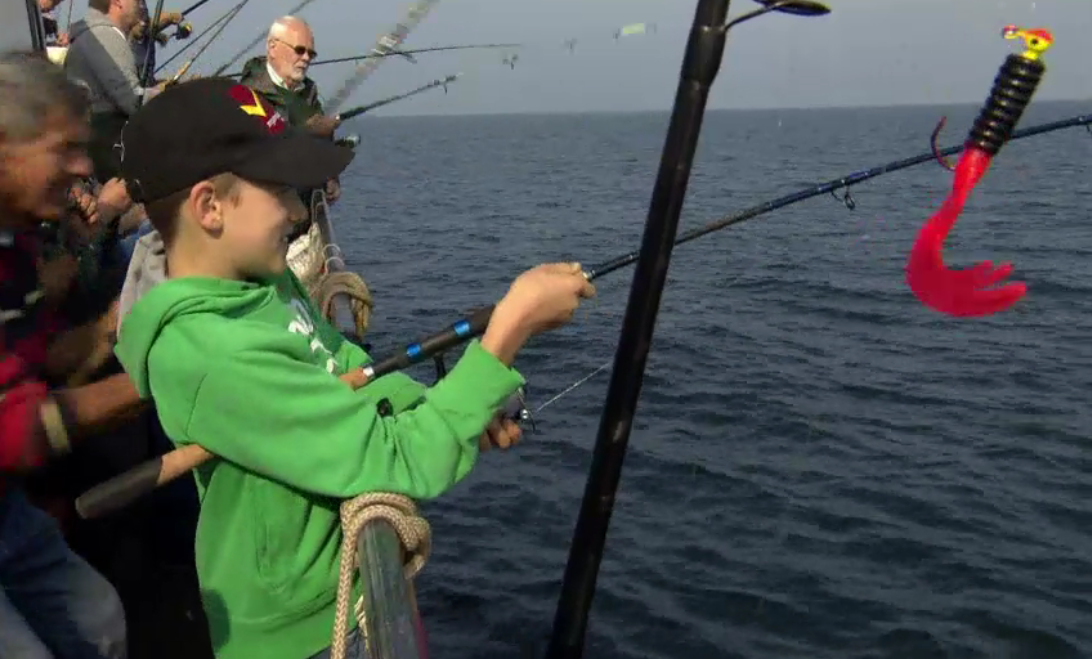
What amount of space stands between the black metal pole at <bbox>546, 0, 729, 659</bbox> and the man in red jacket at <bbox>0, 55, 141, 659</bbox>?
1230mm

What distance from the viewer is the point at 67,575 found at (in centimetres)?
284

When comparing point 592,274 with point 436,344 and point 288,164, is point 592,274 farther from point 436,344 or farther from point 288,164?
point 288,164

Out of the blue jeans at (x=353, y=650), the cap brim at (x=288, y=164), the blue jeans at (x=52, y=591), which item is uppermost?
the cap brim at (x=288, y=164)

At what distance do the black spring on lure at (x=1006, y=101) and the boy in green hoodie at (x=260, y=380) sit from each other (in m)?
1.04

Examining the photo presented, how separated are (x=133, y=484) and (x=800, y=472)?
9.42m

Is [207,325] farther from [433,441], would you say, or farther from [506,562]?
[506,562]

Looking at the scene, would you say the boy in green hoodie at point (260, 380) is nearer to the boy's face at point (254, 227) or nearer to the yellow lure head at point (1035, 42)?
the boy's face at point (254, 227)

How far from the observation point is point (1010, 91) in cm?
238

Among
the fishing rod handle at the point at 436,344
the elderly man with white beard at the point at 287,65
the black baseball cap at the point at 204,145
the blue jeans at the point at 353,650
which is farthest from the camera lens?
the elderly man with white beard at the point at 287,65

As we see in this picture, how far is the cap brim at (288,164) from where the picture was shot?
2.19 meters

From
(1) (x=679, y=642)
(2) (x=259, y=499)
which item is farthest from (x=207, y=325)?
(1) (x=679, y=642)

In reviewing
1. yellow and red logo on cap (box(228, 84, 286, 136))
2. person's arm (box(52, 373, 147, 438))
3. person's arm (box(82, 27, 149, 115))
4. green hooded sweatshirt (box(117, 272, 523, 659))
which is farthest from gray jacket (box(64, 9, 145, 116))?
green hooded sweatshirt (box(117, 272, 523, 659))

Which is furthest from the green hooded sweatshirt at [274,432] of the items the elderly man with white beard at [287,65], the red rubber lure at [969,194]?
the elderly man with white beard at [287,65]

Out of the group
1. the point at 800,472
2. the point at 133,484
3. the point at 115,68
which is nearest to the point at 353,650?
the point at 133,484
